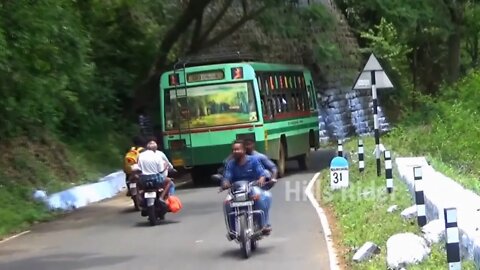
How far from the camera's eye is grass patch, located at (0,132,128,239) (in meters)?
19.1

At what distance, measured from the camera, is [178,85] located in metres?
25.3

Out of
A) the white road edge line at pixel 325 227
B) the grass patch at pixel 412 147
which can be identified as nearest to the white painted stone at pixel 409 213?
the white road edge line at pixel 325 227

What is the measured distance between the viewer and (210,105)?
82.4 ft

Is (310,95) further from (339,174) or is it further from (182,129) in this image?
(339,174)

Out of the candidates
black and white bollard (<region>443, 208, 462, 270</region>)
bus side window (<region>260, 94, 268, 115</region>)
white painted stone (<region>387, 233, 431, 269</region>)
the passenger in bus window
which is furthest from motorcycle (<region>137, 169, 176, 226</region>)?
the passenger in bus window

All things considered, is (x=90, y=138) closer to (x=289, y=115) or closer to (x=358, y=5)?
(x=289, y=115)

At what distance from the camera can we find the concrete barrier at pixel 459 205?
935cm

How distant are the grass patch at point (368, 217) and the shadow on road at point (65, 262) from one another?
10.5 feet

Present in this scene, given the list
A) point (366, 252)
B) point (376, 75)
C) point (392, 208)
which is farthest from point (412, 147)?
point (366, 252)

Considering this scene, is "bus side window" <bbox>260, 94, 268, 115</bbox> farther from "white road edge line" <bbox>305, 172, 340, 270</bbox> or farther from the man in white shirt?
the man in white shirt

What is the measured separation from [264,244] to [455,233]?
5879 mm

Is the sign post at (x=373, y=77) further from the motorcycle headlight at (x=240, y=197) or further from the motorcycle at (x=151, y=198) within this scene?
the motorcycle headlight at (x=240, y=197)

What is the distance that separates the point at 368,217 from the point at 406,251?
423 cm

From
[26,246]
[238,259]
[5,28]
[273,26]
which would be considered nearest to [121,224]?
[26,246]
